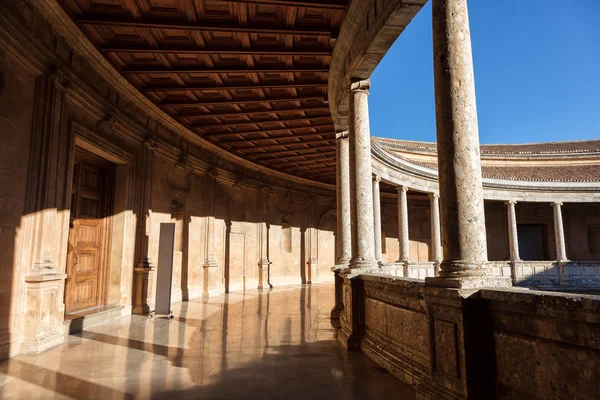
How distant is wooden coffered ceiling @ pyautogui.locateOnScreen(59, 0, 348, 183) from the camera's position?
761cm

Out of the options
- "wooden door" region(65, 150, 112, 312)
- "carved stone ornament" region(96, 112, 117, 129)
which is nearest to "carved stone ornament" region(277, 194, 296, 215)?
"wooden door" region(65, 150, 112, 312)

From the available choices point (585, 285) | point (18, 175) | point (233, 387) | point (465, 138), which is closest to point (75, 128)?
point (18, 175)

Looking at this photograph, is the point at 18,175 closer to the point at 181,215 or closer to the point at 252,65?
the point at 252,65

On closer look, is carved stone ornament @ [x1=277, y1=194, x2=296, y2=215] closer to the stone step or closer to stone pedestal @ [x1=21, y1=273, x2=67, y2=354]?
the stone step

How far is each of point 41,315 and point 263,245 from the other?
43.9 ft

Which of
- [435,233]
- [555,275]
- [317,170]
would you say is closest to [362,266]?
[317,170]

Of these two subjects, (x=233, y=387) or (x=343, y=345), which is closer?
(x=233, y=387)

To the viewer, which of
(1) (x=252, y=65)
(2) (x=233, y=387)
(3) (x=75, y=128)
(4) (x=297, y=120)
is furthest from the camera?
(4) (x=297, y=120)

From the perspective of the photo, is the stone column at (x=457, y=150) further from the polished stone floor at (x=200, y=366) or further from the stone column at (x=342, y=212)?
the stone column at (x=342, y=212)

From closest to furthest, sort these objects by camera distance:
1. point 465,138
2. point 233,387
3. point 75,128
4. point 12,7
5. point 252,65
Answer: point 465,138 < point 233,387 < point 12,7 < point 75,128 < point 252,65

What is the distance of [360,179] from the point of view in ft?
26.9

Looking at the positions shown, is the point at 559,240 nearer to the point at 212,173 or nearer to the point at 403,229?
the point at 403,229

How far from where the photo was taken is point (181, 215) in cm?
1491

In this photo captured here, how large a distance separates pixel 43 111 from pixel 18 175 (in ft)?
4.61
